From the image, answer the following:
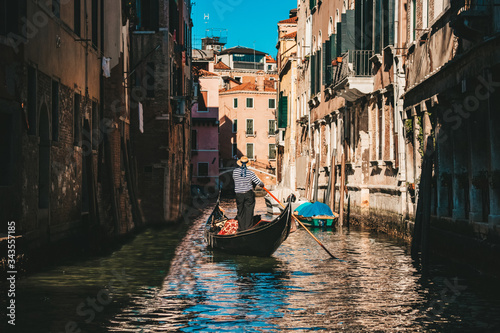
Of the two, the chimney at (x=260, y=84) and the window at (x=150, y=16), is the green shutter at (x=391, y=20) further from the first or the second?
the chimney at (x=260, y=84)

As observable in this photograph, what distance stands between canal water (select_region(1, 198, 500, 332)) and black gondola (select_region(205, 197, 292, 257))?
20cm

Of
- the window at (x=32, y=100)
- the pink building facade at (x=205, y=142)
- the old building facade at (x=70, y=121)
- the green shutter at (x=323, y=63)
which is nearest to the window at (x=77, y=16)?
the old building facade at (x=70, y=121)

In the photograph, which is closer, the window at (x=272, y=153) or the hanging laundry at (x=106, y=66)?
the hanging laundry at (x=106, y=66)

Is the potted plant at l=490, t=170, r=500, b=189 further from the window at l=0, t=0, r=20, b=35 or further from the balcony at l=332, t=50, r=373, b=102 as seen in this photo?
the balcony at l=332, t=50, r=373, b=102

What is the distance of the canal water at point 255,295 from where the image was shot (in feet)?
22.3

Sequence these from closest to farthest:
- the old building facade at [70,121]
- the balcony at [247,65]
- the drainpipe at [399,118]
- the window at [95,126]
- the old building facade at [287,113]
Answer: the old building facade at [70,121] < the drainpipe at [399,118] < the window at [95,126] < the old building facade at [287,113] < the balcony at [247,65]

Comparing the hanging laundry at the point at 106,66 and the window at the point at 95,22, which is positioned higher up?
the window at the point at 95,22

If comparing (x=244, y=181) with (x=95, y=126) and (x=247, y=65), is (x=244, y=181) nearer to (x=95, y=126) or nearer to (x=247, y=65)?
Answer: (x=95, y=126)

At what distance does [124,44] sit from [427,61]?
8226 millimetres

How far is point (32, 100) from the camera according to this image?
10547 mm

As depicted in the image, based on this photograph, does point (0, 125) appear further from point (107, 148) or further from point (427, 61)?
point (427, 61)

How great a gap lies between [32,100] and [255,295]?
4.33 m

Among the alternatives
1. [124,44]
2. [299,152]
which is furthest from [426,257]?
[299,152]

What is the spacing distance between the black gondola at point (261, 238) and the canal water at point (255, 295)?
0.20 meters
